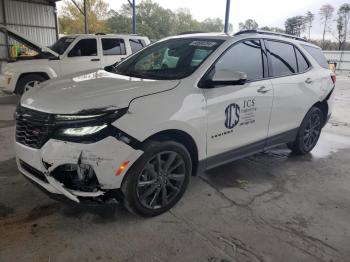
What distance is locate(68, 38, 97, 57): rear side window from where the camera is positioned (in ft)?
27.5

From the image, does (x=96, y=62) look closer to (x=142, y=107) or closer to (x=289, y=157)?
(x=289, y=157)

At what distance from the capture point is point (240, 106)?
11.5 ft

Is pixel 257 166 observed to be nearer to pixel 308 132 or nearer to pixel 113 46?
pixel 308 132

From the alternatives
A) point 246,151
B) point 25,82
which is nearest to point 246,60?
point 246,151

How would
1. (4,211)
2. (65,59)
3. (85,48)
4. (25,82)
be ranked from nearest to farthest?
(4,211)
(25,82)
(65,59)
(85,48)

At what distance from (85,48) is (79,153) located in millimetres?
6615

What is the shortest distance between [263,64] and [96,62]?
5.79 meters

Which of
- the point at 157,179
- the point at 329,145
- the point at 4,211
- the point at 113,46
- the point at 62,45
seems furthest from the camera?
the point at 113,46

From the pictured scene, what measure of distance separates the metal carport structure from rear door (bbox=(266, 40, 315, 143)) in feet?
59.9

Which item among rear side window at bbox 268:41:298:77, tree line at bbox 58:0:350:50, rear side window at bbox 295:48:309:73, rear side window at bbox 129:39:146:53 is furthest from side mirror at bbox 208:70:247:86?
tree line at bbox 58:0:350:50

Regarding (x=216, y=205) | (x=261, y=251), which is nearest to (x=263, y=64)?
(x=216, y=205)

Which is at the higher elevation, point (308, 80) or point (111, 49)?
point (111, 49)

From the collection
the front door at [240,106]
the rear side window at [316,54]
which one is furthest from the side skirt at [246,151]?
the rear side window at [316,54]

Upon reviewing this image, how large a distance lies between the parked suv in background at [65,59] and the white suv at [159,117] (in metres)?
4.76
